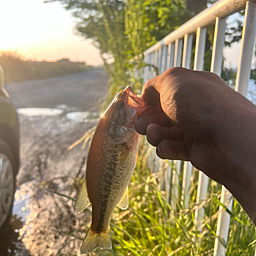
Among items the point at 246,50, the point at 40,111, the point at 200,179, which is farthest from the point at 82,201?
the point at 40,111

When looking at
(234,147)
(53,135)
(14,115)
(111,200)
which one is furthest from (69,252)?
(53,135)

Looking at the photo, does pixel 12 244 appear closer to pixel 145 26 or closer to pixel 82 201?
pixel 82 201

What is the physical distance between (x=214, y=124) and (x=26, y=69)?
77.9ft

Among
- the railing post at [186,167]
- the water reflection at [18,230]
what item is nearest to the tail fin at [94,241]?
the railing post at [186,167]

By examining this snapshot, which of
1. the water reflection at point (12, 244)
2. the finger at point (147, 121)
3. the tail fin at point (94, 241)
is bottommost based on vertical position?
the water reflection at point (12, 244)

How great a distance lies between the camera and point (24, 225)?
3258mm

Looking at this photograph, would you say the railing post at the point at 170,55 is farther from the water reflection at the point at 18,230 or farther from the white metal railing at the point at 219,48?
the water reflection at the point at 18,230

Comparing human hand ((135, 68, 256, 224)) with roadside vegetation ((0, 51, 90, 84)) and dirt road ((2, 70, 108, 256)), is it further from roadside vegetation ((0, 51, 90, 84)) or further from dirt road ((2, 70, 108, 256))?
roadside vegetation ((0, 51, 90, 84))

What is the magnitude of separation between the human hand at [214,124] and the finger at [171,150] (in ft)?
0.15

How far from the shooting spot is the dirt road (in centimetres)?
291

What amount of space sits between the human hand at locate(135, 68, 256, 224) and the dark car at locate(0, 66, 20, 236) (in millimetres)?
2236

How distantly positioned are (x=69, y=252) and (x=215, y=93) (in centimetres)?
203

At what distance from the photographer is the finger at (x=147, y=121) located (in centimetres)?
128

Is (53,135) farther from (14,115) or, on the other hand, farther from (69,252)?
(69,252)
